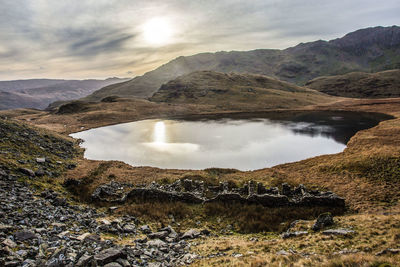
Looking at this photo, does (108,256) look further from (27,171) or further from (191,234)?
(27,171)

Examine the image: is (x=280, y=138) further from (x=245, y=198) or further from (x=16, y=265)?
(x=16, y=265)

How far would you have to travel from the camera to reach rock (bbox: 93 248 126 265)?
37.2 feet

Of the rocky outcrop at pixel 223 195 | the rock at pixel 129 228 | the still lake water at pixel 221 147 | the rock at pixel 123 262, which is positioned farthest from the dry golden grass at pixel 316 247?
the still lake water at pixel 221 147

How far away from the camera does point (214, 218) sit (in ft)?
74.0

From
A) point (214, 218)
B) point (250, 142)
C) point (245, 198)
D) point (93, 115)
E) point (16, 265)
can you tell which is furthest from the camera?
point (93, 115)

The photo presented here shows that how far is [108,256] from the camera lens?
457 inches

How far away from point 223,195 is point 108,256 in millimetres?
15583

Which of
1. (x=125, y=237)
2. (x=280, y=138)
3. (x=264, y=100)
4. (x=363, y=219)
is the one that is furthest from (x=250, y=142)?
(x=264, y=100)

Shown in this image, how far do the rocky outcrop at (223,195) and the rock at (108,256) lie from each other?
1323cm

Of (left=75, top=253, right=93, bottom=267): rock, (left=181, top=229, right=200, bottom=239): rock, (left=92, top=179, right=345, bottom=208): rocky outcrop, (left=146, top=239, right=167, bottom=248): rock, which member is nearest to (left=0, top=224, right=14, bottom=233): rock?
(left=75, top=253, right=93, bottom=267): rock

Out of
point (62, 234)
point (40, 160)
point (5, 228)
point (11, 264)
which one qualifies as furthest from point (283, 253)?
point (40, 160)

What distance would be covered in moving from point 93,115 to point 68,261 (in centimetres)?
12164

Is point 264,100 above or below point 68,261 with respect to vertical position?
above

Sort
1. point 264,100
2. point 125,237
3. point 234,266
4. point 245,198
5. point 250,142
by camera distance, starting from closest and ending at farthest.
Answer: point 234,266 < point 125,237 < point 245,198 < point 250,142 < point 264,100
